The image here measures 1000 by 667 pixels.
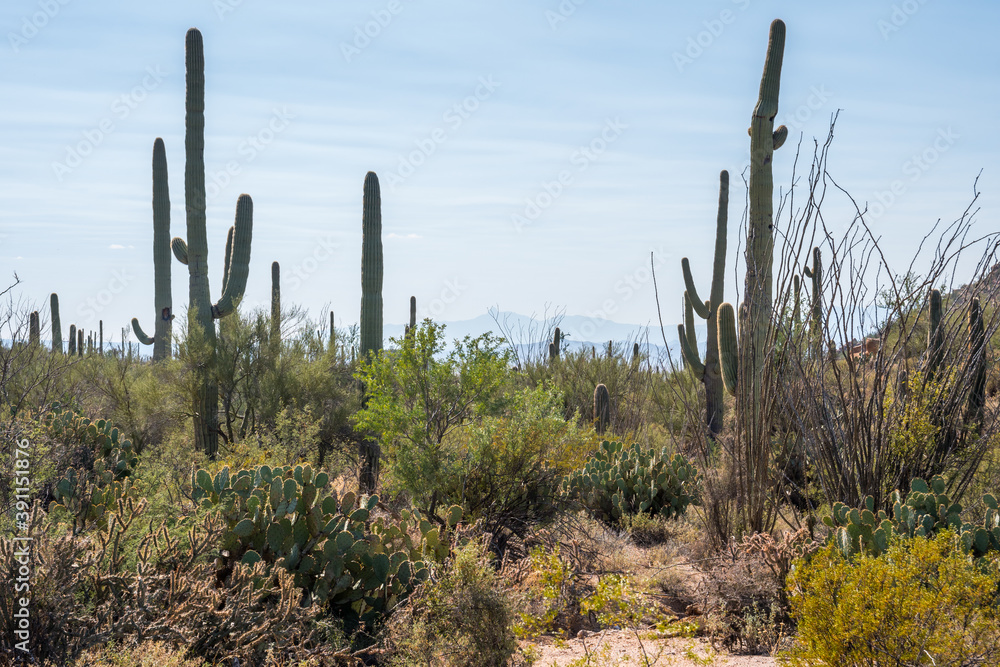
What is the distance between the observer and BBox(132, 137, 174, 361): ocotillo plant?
57.9 feet

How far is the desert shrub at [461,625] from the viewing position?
13.9 ft

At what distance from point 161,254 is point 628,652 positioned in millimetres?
16683

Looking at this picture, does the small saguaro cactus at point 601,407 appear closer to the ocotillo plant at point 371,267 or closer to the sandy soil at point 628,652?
the ocotillo plant at point 371,267

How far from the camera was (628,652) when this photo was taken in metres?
4.89

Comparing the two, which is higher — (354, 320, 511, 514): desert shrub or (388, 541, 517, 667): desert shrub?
(354, 320, 511, 514): desert shrub

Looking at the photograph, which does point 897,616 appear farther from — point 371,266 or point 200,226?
point 200,226

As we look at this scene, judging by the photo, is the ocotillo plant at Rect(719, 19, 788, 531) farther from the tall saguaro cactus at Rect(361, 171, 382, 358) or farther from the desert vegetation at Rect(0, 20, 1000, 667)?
the tall saguaro cactus at Rect(361, 171, 382, 358)

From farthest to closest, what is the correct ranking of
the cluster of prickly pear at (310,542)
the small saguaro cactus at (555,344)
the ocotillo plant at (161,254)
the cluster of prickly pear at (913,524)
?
the small saguaro cactus at (555,344) → the ocotillo plant at (161,254) → the cluster of prickly pear at (310,542) → the cluster of prickly pear at (913,524)

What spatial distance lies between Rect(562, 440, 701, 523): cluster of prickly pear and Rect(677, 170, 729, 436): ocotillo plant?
13.7 feet

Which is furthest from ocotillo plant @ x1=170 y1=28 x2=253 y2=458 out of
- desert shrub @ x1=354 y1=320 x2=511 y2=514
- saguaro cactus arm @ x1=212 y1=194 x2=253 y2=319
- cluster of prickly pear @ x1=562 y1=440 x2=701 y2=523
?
cluster of prickly pear @ x1=562 y1=440 x2=701 y2=523

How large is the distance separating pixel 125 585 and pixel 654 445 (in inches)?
387

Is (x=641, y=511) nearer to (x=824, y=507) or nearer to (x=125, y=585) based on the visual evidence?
(x=824, y=507)

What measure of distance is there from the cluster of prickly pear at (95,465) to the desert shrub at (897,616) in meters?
4.89

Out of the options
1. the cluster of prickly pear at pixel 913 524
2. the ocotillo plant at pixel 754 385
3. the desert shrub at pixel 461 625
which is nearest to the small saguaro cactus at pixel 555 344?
the ocotillo plant at pixel 754 385
